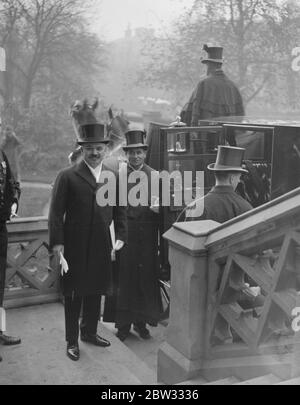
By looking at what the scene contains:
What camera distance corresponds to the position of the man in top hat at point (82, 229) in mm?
4141

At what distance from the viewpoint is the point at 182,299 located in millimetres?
3547

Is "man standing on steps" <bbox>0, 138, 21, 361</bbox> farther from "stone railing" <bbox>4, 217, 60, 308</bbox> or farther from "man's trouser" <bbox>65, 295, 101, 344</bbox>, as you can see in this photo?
"stone railing" <bbox>4, 217, 60, 308</bbox>

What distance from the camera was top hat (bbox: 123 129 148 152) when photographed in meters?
4.91

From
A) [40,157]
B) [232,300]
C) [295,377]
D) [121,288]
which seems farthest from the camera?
[40,157]

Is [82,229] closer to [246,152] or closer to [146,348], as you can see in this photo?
[146,348]

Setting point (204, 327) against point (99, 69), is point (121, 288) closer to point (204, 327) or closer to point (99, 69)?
point (204, 327)

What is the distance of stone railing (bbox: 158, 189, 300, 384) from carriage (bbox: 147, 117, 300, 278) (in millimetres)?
1608

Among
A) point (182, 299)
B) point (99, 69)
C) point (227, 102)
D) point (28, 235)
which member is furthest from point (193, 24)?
point (182, 299)

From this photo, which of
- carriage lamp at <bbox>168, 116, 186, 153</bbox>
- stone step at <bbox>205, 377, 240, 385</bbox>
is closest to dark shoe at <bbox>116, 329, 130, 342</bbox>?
stone step at <bbox>205, 377, 240, 385</bbox>

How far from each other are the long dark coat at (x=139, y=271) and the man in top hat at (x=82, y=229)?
73 cm

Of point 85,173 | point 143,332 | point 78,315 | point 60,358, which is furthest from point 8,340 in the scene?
point 85,173

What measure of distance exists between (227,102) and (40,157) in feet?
40.2

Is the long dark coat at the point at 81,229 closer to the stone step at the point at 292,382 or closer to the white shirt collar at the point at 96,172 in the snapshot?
the white shirt collar at the point at 96,172

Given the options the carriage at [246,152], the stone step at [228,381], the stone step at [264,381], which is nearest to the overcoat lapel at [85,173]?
the carriage at [246,152]
